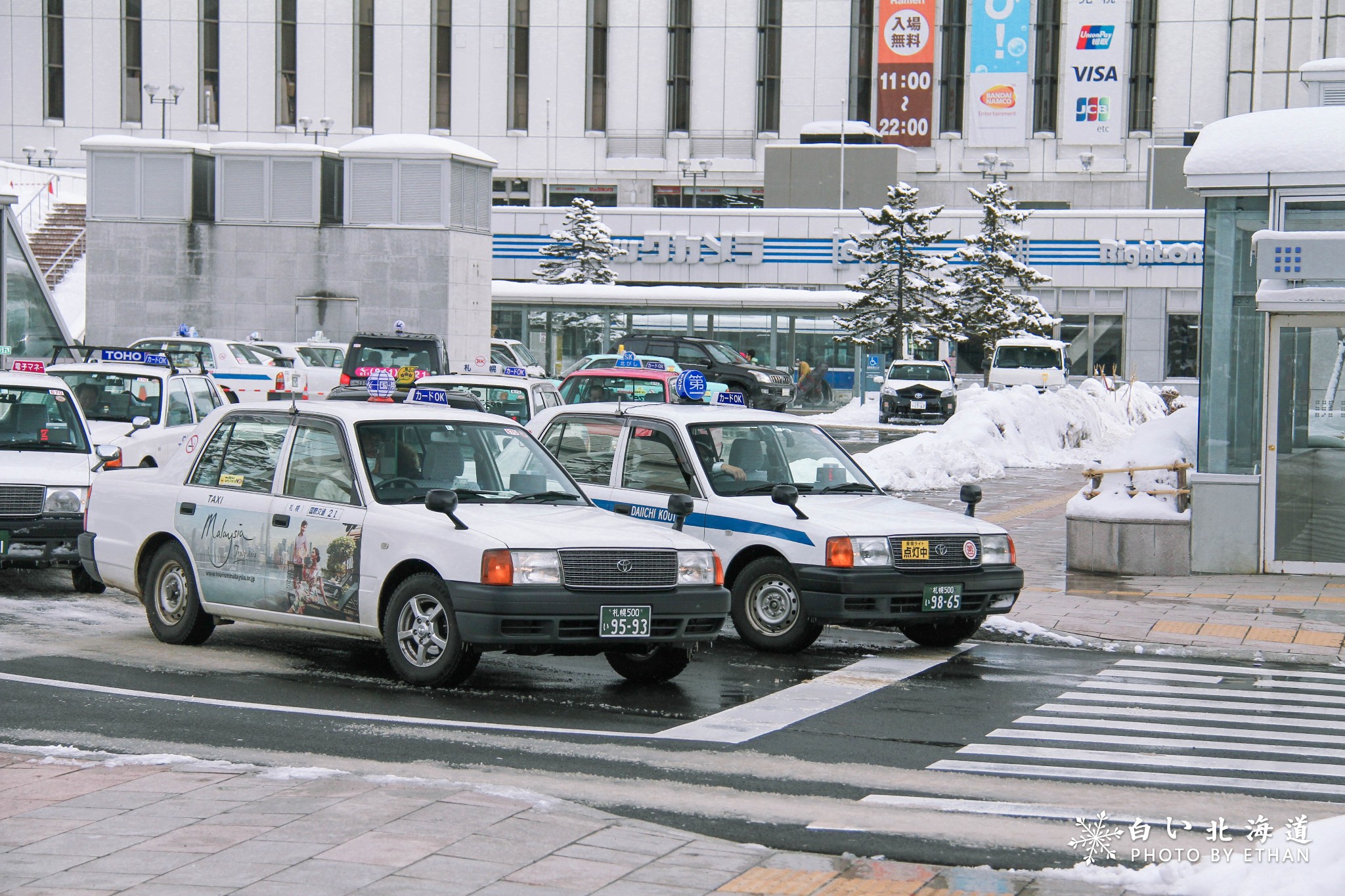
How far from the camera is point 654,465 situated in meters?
11.5

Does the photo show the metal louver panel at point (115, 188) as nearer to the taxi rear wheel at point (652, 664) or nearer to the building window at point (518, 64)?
the taxi rear wheel at point (652, 664)

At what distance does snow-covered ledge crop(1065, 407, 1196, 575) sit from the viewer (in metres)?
15.0

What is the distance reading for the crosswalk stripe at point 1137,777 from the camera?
7.05 meters

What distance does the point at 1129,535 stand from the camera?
15.1 metres

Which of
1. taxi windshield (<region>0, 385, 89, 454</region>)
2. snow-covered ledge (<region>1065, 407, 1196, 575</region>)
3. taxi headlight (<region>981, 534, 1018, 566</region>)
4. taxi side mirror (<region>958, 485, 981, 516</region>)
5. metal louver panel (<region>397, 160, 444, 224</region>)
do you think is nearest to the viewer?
taxi headlight (<region>981, 534, 1018, 566</region>)

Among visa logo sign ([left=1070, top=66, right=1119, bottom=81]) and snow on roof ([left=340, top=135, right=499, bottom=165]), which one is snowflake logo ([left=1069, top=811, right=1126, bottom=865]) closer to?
snow on roof ([left=340, top=135, right=499, bottom=165])

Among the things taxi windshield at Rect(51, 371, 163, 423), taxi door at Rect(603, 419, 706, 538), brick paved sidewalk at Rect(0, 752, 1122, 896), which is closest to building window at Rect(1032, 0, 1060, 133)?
taxi windshield at Rect(51, 371, 163, 423)

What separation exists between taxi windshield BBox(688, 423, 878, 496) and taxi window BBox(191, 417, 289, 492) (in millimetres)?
2904

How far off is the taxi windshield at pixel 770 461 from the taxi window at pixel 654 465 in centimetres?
16

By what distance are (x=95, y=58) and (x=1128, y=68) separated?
3872 centimetres

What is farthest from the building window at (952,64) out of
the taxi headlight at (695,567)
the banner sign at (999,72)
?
the taxi headlight at (695,567)

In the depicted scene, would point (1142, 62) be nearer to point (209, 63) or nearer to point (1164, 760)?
point (209, 63)

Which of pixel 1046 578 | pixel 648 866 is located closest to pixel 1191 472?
pixel 1046 578

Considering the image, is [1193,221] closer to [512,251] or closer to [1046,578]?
[512,251]
